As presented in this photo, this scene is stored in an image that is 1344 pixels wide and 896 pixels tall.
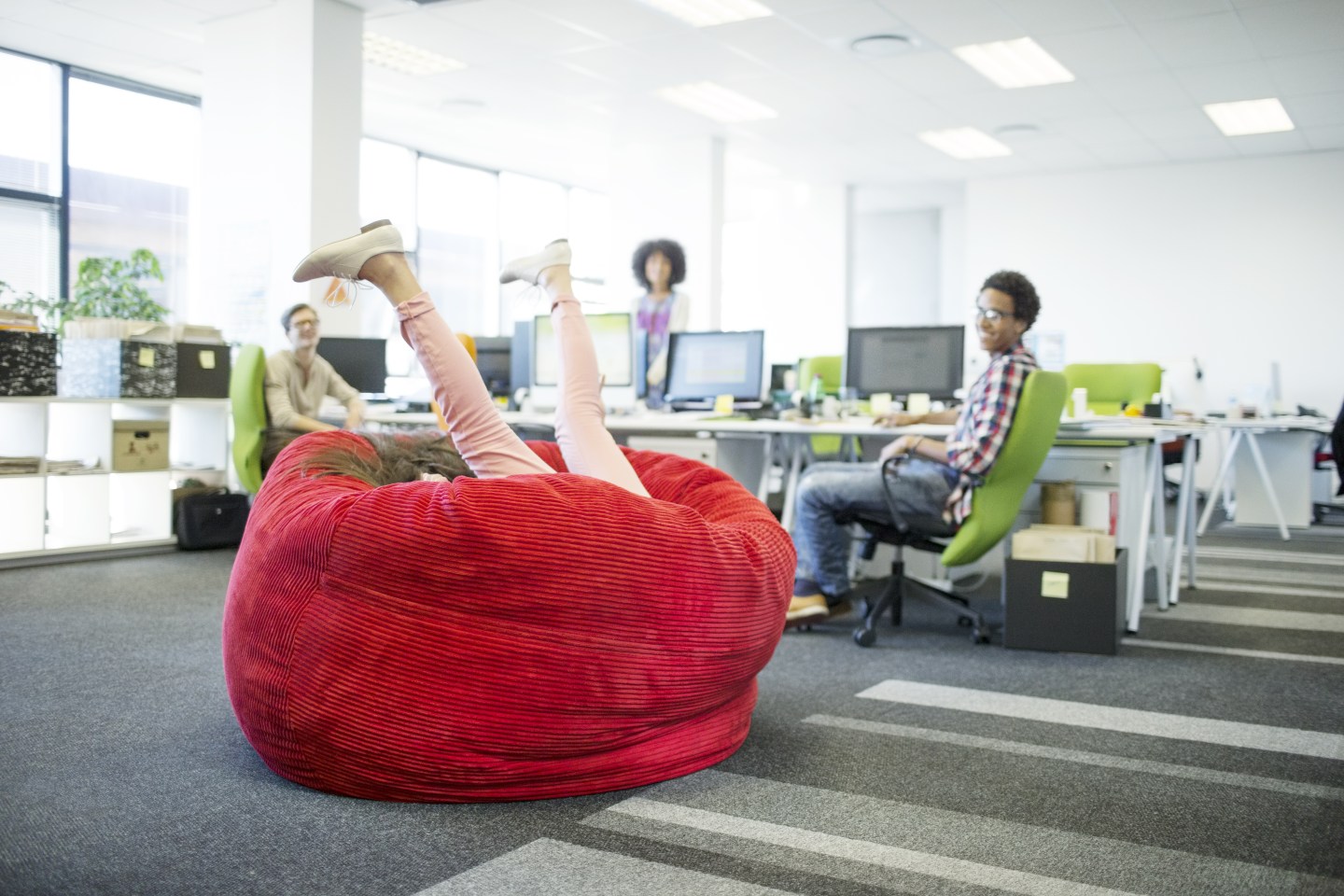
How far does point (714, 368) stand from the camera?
17.9 ft

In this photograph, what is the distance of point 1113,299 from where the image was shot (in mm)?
10445

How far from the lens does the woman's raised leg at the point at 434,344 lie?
2.49 metres

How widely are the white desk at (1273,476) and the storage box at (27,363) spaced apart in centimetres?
679

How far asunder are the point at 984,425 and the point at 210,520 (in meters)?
4.09

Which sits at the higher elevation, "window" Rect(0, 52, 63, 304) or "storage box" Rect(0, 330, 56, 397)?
"window" Rect(0, 52, 63, 304)

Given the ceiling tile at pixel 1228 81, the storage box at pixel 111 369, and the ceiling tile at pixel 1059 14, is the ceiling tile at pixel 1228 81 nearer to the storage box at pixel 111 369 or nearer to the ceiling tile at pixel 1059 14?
the ceiling tile at pixel 1059 14

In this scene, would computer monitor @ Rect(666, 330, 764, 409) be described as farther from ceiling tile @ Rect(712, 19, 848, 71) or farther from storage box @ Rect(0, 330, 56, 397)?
storage box @ Rect(0, 330, 56, 397)

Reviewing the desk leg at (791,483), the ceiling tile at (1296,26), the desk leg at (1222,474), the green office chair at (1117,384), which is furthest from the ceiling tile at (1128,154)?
the desk leg at (791,483)

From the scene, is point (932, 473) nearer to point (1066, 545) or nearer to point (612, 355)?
point (1066, 545)

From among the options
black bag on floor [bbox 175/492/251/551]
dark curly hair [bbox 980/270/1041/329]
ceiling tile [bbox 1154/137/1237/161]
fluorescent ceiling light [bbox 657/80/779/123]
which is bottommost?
black bag on floor [bbox 175/492/251/551]

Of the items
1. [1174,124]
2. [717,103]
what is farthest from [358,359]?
[1174,124]

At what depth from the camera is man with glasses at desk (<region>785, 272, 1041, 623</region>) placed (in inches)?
137

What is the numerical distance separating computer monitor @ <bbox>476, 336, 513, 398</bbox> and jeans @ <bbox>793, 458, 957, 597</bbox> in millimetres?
2647

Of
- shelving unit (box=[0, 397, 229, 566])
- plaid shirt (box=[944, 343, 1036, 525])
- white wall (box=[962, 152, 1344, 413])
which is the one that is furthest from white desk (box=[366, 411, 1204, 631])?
white wall (box=[962, 152, 1344, 413])
